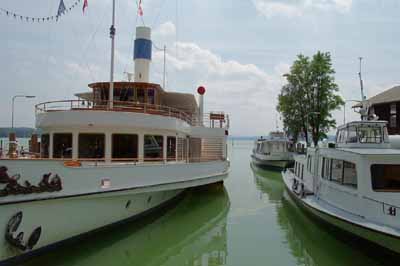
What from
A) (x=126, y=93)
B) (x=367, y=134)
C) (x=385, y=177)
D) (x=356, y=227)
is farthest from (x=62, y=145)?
(x=367, y=134)

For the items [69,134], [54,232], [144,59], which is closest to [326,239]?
[54,232]

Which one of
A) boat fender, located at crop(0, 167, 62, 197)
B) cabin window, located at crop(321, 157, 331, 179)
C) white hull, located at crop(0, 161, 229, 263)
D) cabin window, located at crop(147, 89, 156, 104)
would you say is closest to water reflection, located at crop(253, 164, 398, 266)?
cabin window, located at crop(321, 157, 331, 179)

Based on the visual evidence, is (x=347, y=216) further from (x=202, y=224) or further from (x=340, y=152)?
(x=202, y=224)

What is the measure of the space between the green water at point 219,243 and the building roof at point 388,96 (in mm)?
21696

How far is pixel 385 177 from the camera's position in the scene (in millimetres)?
10180

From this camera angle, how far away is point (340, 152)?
11.9 m

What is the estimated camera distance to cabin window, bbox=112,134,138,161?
40.5 feet

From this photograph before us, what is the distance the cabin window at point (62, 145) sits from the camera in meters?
12.5

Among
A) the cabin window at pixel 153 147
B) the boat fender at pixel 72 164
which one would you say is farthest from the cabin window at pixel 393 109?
the boat fender at pixel 72 164

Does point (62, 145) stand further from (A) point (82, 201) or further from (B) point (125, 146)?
(A) point (82, 201)

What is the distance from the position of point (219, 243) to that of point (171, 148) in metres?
4.51

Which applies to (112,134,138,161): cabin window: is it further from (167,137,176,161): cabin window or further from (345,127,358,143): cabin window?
(345,127,358,143): cabin window

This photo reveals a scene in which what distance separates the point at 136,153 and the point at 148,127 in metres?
1.03

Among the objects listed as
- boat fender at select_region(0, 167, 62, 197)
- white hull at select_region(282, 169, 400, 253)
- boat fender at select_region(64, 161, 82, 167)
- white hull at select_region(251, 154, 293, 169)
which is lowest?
white hull at select_region(282, 169, 400, 253)
